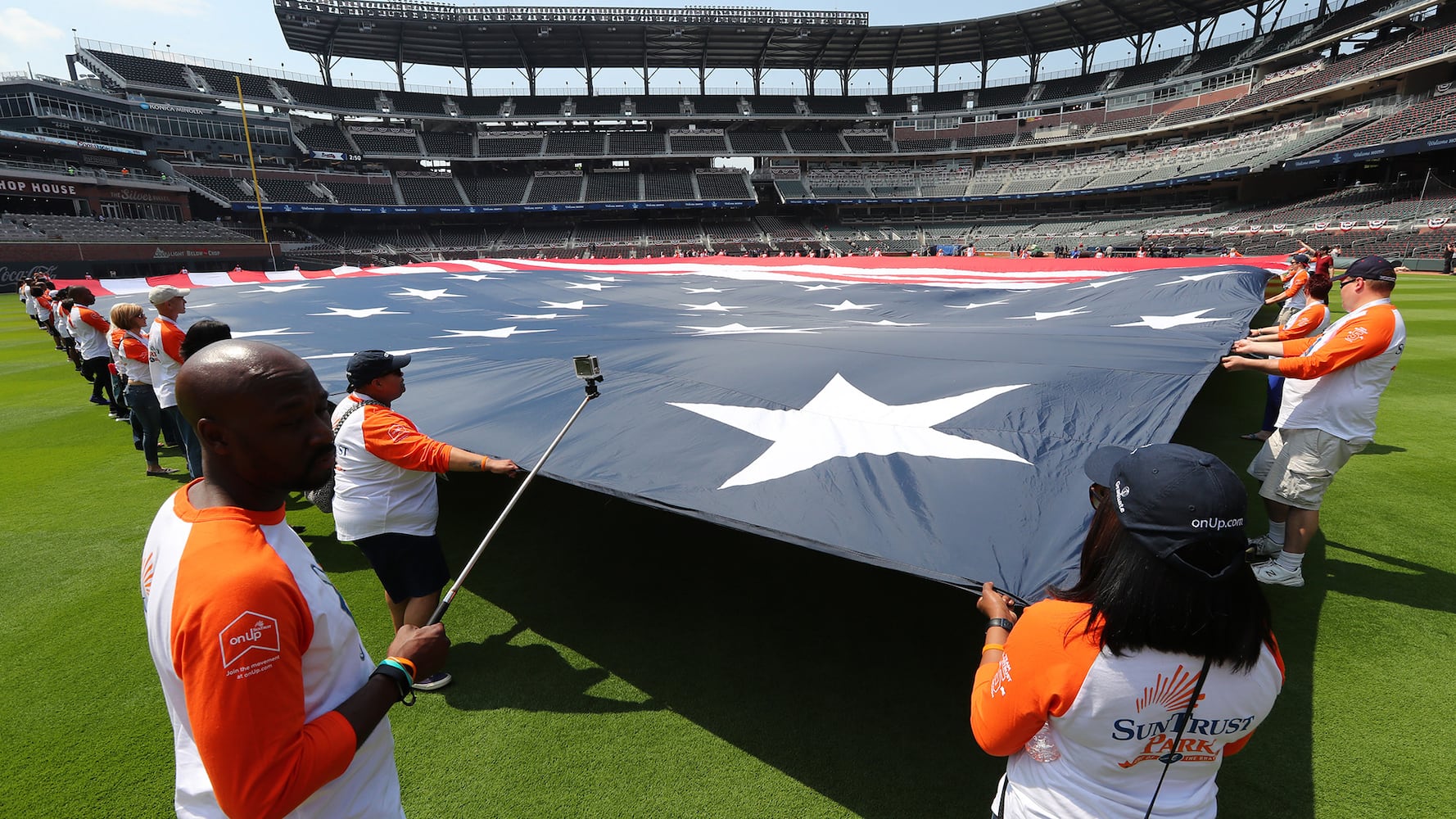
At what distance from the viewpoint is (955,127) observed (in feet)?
187

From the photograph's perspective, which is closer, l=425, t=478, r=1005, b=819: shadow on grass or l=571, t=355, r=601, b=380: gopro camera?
l=425, t=478, r=1005, b=819: shadow on grass

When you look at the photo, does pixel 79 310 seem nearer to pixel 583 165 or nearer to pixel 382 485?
pixel 382 485

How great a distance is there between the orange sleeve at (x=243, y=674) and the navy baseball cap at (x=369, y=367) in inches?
84.8

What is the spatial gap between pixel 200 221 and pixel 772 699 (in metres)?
53.0

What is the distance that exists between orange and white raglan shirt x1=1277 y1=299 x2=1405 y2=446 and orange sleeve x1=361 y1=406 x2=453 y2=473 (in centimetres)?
470

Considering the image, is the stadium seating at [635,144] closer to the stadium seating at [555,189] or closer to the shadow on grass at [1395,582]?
the stadium seating at [555,189]

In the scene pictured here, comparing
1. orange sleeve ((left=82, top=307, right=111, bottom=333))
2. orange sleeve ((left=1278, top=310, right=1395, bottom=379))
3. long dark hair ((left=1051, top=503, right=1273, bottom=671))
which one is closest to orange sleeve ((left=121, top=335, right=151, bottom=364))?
orange sleeve ((left=82, top=307, right=111, bottom=333))

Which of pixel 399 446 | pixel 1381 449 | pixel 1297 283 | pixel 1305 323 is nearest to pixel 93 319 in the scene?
pixel 399 446

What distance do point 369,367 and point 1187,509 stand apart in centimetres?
333

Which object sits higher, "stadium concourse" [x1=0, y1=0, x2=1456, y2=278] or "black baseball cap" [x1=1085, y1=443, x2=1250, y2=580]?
"stadium concourse" [x1=0, y1=0, x2=1456, y2=278]

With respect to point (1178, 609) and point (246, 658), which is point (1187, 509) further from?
point (246, 658)

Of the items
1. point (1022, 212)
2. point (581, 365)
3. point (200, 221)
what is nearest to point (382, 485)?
point (581, 365)

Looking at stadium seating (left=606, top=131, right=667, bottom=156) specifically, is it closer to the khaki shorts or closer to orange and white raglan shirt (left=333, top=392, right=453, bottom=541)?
orange and white raglan shirt (left=333, top=392, right=453, bottom=541)

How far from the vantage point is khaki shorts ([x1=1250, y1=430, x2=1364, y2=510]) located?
151 inches
